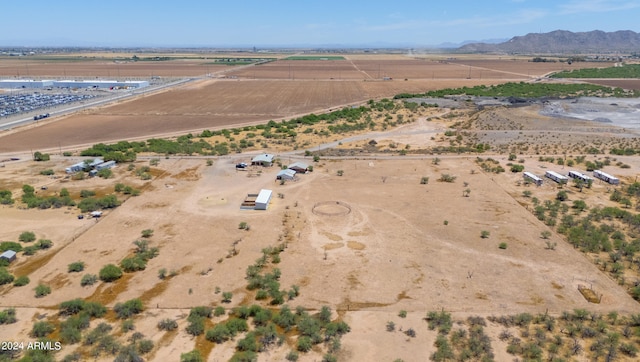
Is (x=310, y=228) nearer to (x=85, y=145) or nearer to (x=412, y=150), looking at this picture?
(x=412, y=150)

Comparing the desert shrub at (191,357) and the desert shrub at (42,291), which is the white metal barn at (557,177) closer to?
the desert shrub at (191,357)

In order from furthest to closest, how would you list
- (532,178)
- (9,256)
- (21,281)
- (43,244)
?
(532,178) < (43,244) < (9,256) < (21,281)

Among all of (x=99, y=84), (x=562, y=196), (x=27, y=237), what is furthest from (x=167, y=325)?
(x=99, y=84)

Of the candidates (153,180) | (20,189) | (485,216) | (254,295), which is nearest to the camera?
(254,295)

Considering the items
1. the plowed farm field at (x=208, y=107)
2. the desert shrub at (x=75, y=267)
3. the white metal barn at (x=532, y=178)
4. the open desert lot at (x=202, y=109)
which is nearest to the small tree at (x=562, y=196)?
the white metal barn at (x=532, y=178)

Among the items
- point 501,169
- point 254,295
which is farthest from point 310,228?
point 501,169

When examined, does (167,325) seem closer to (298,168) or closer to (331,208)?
(331,208)

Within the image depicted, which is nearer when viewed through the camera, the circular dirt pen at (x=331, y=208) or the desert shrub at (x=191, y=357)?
the desert shrub at (x=191, y=357)
